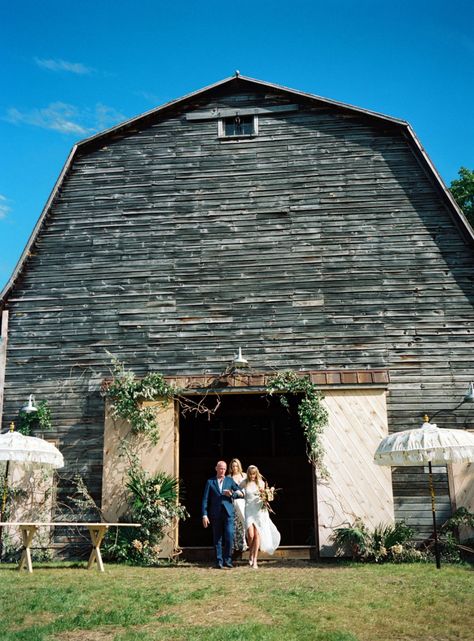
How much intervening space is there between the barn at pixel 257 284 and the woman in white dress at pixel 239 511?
118cm

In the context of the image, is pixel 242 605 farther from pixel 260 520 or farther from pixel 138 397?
pixel 138 397

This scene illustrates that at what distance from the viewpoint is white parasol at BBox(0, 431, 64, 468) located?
9.84 m

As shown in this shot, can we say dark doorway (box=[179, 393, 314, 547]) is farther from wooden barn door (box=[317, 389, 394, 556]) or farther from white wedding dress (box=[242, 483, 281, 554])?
white wedding dress (box=[242, 483, 281, 554])

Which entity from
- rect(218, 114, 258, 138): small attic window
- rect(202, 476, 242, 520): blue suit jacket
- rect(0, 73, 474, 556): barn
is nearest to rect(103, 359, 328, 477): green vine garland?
rect(0, 73, 474, 556): barn

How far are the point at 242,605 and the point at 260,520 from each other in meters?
3.43

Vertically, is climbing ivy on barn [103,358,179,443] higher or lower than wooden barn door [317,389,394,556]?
higher

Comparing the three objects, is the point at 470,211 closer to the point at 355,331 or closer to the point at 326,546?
the point at 355,331

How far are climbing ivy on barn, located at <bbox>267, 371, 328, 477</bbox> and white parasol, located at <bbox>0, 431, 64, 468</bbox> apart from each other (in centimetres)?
381

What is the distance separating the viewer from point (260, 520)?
411 inches

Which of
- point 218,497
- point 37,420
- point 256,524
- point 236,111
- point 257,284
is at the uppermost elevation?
point 236,111

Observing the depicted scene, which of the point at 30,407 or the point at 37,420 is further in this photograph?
the point at 37,420

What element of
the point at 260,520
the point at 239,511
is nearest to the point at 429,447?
the point at 260,520

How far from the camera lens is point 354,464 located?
11312 millimetres

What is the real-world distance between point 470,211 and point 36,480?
20.0 meters
